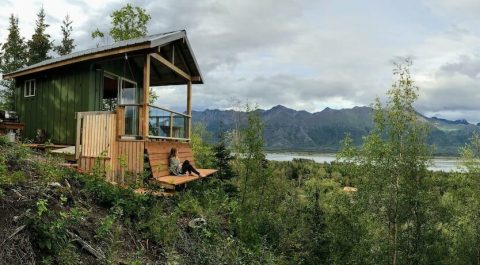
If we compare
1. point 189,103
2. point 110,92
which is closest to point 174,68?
point 189,103

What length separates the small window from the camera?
1423 centimetres

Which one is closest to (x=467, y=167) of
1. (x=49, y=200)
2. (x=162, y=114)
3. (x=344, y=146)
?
(x=344, y=146)

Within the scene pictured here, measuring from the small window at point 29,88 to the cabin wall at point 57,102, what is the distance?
122 millimetres

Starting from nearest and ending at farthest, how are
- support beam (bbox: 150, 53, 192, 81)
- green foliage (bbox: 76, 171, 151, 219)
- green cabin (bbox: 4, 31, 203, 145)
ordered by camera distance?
green foliage (bbox: 76, 171, 151, 219), green cabin (bbox: 4, 31, 203, 145), support beam (bbox: 150, 53, 192, 81)

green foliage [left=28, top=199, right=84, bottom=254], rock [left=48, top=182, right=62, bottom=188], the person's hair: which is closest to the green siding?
the person's hair

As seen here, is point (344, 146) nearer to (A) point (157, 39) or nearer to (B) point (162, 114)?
(B) point (162, 114)

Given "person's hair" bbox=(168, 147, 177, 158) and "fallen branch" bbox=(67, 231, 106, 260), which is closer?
"fallen branch" bbox=(67, 231, 106, 260)

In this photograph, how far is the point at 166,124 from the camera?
1327cm

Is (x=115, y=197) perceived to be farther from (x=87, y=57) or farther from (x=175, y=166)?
(x=87, y=57)

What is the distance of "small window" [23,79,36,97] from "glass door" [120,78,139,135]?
3.13 metres

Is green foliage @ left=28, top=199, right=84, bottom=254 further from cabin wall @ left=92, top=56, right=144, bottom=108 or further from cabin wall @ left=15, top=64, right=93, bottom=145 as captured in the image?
cabin wall @ left=92, top=56, right=144, bottom=108

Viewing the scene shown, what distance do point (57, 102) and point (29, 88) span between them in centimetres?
170

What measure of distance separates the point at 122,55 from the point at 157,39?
4.25ft

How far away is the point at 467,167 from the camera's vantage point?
1973 centimetres
